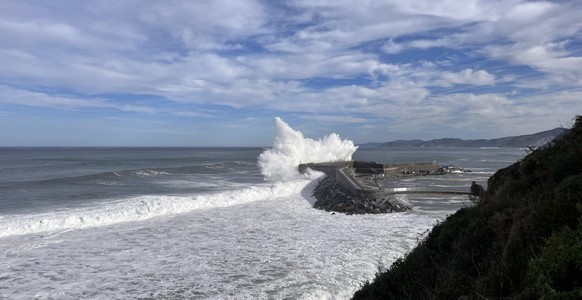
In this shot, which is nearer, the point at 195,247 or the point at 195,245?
the point at 195,247

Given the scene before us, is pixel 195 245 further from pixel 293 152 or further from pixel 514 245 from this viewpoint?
pixel 293 152

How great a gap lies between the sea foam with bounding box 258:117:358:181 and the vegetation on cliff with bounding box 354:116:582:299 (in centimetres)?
3588

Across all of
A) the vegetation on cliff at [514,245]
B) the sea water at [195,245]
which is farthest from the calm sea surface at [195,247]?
the vegetation on cliff at [514,245]

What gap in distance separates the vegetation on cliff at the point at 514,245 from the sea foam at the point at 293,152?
118 feet

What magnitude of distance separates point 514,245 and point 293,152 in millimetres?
46392

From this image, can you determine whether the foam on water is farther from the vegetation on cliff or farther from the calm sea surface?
the vegetation on cliff

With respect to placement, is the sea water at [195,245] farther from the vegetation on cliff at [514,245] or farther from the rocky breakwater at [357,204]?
the vegetation on cliff at [514,245]

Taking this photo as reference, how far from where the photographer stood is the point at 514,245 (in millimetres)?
5449

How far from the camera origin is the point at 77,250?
1366 cm

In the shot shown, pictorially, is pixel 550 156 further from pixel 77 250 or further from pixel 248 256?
pixel 77 250

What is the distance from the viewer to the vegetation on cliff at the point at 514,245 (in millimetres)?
4023

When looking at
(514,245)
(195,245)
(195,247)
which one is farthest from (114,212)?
(514,245)

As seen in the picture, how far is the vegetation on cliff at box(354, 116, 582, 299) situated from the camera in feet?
13.2

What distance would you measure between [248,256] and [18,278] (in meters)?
6.28
